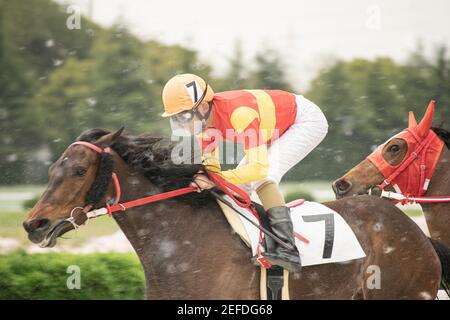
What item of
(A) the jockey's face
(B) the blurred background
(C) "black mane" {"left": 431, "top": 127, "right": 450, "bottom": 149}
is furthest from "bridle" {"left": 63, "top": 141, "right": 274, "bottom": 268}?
(B) the blurred background

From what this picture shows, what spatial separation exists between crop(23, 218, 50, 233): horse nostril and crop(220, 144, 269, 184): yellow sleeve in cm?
96

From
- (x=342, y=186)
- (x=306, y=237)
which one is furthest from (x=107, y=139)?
(x=342, y=186)

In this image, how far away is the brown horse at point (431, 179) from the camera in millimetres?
4484

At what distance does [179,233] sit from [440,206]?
1.96m

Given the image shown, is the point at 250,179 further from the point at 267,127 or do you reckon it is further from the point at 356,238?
the point at 356,238

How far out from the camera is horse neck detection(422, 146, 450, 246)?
4475 millimetres

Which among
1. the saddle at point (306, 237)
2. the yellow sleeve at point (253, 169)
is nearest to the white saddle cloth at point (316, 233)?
the saddle at point (306, 237)

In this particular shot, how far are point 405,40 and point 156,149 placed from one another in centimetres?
646

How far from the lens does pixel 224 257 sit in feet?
11.5

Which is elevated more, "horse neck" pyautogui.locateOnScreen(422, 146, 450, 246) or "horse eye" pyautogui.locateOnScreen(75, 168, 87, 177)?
"horse eye" pyautogui.locateOnScreen(75, 168, 87, 177)

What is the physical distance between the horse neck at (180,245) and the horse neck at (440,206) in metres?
1.62

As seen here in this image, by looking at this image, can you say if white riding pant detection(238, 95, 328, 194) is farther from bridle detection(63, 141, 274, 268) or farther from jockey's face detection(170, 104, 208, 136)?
jockey's face detection(170, 104, 208, 136)

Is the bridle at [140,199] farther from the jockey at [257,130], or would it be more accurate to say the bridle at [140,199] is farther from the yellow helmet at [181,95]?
the yellow helmet at [181,95]
